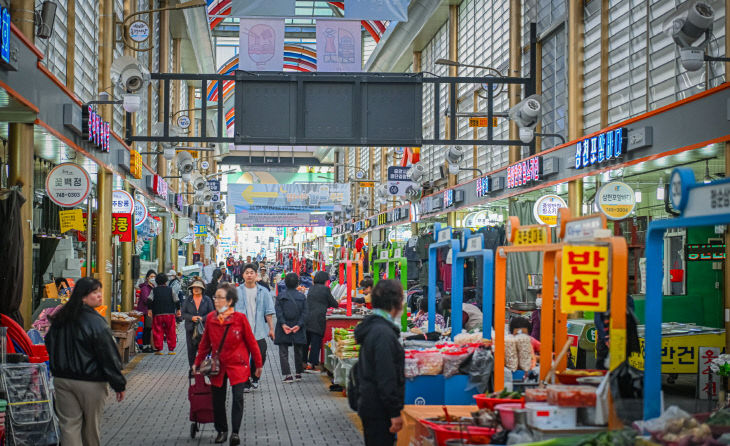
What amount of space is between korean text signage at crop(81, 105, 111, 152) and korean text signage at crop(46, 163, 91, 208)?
69.8 inches

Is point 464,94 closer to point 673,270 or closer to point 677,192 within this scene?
point 673,270

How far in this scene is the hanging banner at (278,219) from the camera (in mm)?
45219

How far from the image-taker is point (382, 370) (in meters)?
5.19

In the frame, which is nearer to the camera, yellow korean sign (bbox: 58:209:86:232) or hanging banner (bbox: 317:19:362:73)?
yellow korean sign (bbox: 58:209:86:232)

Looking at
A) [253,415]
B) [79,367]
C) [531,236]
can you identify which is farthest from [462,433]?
[253,415]

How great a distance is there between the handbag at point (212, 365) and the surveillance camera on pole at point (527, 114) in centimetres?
865

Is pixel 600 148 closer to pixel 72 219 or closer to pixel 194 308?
pixel 194 308

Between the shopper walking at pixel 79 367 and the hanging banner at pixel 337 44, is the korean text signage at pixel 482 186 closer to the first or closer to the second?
the hanging banner at pixel 337 44

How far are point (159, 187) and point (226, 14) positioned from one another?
9.89 m

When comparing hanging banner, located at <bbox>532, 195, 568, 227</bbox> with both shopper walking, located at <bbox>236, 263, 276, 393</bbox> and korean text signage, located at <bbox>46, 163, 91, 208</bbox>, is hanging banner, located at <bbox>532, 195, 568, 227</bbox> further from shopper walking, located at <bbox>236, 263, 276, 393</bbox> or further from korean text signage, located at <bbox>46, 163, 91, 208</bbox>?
korean text signage, located at <bbox>46, 163, 91, 208</bbox>

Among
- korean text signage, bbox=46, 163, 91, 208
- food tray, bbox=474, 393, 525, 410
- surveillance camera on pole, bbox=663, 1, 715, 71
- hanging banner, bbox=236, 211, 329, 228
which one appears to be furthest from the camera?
hanging banner, bbox=236, 211, 329, 228

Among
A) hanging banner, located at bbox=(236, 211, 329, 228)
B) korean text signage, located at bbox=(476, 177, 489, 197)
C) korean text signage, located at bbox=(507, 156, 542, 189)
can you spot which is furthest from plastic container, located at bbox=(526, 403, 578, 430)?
hanging banner, located at bbox=(236, 211, 329, 228)

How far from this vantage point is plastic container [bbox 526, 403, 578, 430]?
15.6ft

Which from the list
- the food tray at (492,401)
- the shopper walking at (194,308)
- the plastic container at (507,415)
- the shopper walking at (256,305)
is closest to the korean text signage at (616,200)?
the shopper walking at (256,305)
